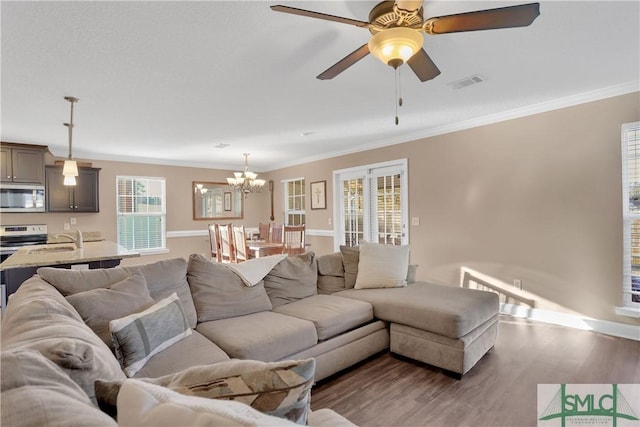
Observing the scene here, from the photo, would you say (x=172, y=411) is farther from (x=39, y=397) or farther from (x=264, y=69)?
(x=264, y=69)

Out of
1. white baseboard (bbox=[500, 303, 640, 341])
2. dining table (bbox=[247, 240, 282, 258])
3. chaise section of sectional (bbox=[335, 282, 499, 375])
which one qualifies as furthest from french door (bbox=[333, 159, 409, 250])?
chaise section of sectional (bbox=[335, 282, 499, 375])

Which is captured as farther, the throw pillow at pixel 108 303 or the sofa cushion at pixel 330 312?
the sofa cushion at pixel 330 312

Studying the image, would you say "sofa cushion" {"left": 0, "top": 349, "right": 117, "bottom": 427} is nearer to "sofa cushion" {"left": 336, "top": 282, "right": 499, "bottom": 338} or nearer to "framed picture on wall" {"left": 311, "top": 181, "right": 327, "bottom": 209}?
"sofa cushion" {"left": 336, "top": 282, "right": 499, "bottom": 338}

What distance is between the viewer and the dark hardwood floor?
1.93 meters

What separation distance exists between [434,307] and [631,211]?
240 cm

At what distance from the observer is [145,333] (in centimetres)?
166

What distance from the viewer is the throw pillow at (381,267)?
320 cm

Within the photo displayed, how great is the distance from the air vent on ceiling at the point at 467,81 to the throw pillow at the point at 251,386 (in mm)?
2997

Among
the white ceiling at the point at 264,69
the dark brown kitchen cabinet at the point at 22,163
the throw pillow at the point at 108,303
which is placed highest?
the white ceiling at the point at 264,69

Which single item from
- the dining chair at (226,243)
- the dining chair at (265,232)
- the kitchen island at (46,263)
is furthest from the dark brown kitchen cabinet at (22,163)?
the dining chair at (265,232)

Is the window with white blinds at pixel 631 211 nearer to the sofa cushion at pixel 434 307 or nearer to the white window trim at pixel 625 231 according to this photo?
the white window trim at pixel 625 231

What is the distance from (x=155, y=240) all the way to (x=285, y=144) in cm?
360

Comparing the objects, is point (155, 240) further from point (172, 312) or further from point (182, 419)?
point (182, 419)

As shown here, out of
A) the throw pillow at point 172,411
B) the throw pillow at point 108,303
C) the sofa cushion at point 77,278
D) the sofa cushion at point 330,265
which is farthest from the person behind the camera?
the sofa cushion at point 330,265
